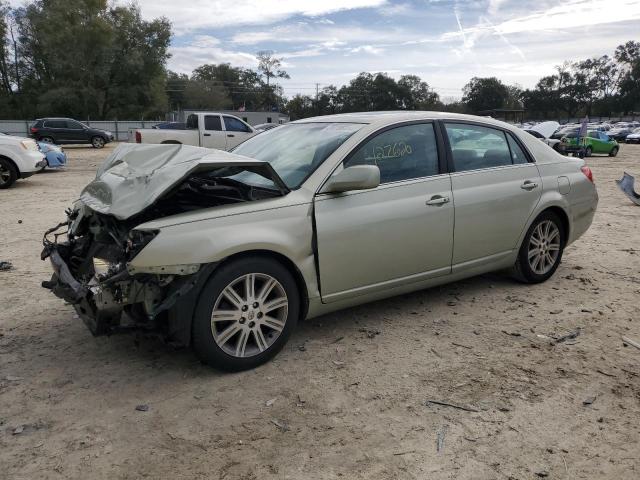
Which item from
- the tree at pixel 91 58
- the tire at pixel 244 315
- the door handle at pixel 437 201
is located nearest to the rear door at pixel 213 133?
the door handle at pixel 437 201

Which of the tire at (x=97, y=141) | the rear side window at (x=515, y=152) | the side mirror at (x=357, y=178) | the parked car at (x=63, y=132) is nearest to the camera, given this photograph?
the side mirror at (x=357, y=178)

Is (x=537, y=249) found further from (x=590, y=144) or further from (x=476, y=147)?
(x=590, y=144)

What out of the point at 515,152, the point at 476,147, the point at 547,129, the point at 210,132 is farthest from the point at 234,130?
the point at 476,147

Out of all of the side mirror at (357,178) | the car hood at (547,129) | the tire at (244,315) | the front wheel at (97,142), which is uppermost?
the front wheel at (97,142)

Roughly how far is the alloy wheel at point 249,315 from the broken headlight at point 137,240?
1.79 feet

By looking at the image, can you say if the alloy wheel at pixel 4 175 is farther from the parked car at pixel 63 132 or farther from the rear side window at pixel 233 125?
the parked car at pixel 63 132

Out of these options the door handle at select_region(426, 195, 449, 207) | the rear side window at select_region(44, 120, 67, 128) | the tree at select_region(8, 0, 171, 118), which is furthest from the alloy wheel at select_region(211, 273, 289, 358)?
the tree at select_region(8, 0, 171, 118)

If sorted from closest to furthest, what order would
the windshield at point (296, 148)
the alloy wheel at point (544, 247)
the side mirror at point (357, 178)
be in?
the side mirror at point (357, 178) → the windshield at point (296, 148) → the alloy wheel at point (544, 247)

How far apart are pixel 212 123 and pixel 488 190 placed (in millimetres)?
15300

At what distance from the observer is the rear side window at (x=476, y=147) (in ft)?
14.9

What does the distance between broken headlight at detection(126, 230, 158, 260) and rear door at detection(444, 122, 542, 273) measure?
2.44 m

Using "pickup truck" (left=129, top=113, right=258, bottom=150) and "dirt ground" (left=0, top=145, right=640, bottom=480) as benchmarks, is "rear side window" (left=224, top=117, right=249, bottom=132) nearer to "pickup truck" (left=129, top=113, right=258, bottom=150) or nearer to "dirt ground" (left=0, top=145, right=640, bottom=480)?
"pickup truck" (left=129, top=113, right=258, bottom=150)

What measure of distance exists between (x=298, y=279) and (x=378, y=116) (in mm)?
1576

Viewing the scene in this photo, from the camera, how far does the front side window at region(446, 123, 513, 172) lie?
454 centimetres
